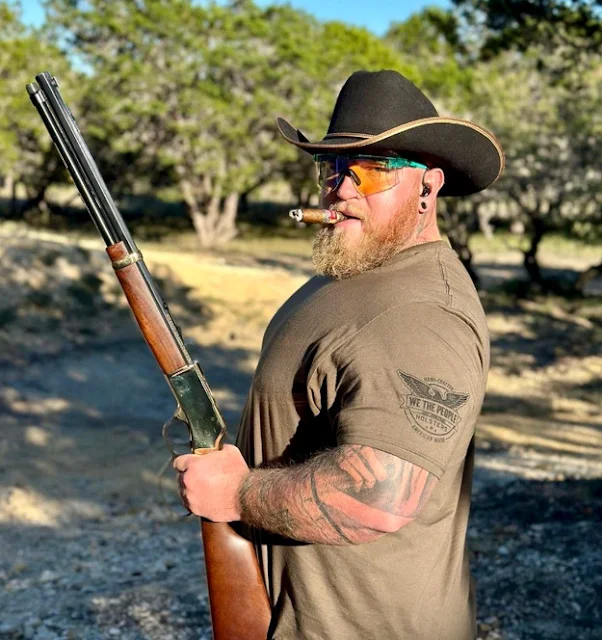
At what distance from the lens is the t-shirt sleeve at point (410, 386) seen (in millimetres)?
2031

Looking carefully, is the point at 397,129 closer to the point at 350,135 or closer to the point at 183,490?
the point at 350,135

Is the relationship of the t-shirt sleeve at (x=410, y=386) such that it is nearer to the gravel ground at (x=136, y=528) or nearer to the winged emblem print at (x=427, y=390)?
the winged emblem print at (x=427, y=390)

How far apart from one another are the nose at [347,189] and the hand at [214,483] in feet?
2.50

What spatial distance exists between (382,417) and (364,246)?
0.58 m

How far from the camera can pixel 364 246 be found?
2.43m

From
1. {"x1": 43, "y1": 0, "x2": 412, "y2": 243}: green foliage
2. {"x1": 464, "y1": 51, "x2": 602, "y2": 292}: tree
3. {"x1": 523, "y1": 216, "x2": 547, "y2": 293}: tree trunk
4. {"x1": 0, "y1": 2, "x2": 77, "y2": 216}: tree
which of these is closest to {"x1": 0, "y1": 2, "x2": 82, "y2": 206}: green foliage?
{"x1": 0, "y1": 2, "x2": 77, "y2": 216}: tree

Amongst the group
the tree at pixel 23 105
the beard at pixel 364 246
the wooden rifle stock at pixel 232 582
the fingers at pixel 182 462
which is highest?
the tree at pixel 23 105

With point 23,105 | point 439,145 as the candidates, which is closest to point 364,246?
point 439,145

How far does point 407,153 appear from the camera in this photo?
2480 millimetres

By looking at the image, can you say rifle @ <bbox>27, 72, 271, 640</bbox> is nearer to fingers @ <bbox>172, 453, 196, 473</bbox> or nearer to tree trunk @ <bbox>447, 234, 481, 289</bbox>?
fingers @ <bbox>172, 453, 196, 473</bbox>

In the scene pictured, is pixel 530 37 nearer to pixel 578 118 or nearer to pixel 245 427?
pixel 578 118

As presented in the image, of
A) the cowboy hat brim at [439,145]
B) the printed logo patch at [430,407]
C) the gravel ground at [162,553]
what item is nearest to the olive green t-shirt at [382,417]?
the printed logo patch at [430,407]

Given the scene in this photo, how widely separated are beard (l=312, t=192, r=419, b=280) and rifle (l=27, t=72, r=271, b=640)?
53 centimetres

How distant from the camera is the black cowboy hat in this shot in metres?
2.41
